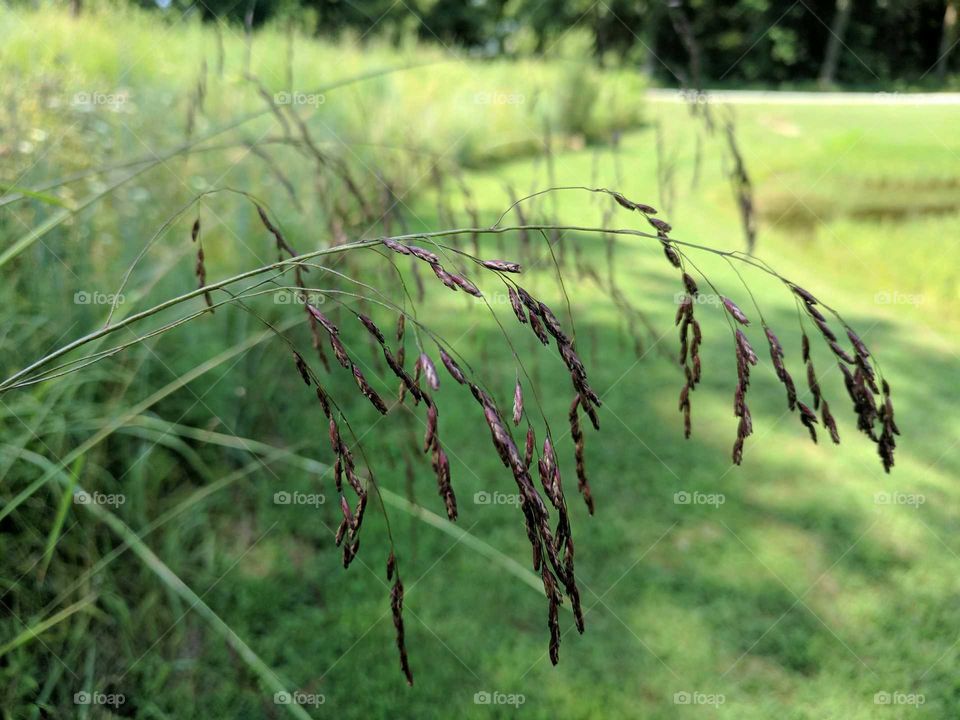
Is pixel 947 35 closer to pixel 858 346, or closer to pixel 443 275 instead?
pixel 858 346

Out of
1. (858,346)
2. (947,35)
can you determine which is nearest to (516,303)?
(858,346)

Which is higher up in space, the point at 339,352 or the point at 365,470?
the point at 339,352

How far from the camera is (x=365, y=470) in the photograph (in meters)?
2.55

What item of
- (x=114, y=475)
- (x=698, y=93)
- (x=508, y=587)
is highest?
(x=698, y=93)

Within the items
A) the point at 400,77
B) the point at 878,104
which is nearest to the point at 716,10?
the point at 878,104

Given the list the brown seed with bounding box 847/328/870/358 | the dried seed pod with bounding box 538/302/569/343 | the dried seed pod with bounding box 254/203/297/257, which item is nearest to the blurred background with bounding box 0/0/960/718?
the dried seed pod with bounding box 254/203/297/257

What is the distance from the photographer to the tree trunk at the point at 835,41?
9.62 meters

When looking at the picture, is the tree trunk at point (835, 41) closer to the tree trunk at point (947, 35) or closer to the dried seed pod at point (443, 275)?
the tree trunk at point (947, 35)

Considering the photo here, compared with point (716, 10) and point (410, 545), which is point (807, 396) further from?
point (716, 10)

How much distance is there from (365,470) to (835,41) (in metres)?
11.0

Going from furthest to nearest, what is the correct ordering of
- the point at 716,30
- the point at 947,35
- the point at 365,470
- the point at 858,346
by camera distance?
the point at 716,30, the point at 947,35, the point at 365,470, the point at 858,346

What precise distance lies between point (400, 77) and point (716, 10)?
32.9 ft

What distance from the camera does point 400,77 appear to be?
25.1 feet

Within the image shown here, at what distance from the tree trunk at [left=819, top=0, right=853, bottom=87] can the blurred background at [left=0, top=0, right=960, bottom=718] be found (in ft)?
21.6
